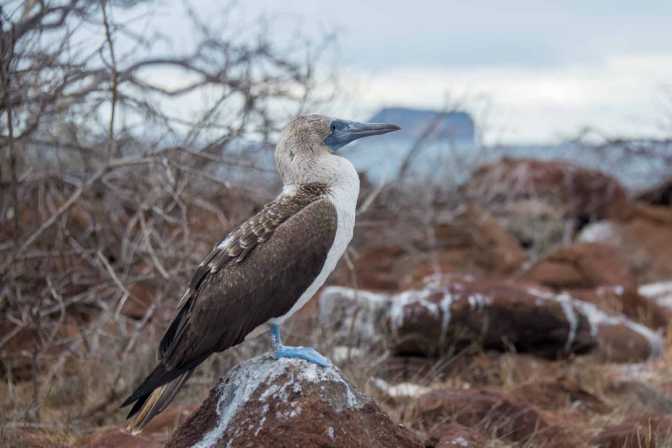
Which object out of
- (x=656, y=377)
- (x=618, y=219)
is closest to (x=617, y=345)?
(x=656, y=377)

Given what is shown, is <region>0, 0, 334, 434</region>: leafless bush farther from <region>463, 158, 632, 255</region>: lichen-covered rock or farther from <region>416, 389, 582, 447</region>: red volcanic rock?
<region>463, 158, 632, 255</region>: lichen-covered rock

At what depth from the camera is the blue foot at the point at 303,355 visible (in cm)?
377

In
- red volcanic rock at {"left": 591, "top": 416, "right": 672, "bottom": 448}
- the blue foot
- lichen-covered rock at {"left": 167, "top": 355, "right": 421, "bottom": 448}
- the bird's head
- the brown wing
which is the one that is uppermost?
the bird's head

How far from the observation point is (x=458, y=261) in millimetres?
12391

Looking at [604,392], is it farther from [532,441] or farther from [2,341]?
[2,341]

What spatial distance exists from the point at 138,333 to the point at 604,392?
3.15m

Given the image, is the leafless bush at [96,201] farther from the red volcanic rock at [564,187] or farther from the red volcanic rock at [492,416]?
the red volcanic rock at [564,187]

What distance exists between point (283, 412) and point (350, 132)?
1087 millimetres

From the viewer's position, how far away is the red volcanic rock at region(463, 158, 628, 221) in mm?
15703

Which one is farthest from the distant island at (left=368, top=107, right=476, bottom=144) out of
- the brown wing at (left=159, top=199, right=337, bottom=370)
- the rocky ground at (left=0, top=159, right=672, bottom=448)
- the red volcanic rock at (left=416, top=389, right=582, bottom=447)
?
the brown wing at (left=159, top=199, right=337, bottom=370)

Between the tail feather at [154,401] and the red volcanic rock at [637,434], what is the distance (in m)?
2.27

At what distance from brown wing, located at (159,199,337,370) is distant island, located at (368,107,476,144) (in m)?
5.13

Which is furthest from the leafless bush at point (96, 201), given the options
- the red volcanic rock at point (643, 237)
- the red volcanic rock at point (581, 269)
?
the red volcanic rock at point (643, 237)

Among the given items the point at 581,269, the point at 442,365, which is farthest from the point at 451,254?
the point at 442,365
